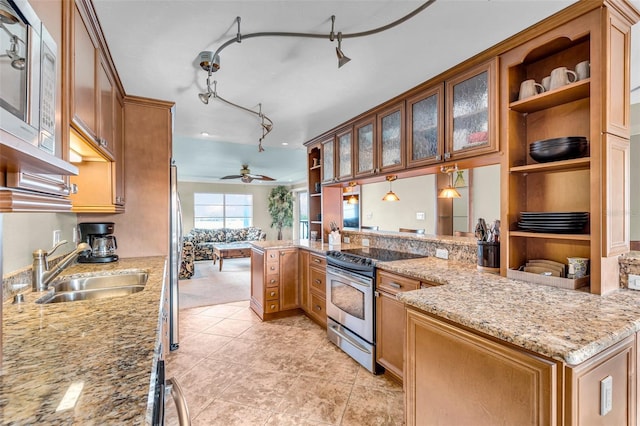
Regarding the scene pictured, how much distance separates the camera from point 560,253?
183cm

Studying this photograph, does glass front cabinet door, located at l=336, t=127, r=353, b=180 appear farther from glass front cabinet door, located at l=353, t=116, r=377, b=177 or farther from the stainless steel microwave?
the stainless steel microwave

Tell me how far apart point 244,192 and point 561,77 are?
972 centimetres

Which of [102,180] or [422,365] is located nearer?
[422,365]

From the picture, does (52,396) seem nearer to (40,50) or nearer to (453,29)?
(40,50)

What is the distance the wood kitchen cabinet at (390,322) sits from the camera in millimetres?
2156

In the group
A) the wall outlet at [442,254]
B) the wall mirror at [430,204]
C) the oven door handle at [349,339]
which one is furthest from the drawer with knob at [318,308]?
→ the wall mirror at [430,204]

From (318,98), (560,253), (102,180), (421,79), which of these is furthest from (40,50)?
(560,253)

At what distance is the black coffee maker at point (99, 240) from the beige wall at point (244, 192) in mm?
7172

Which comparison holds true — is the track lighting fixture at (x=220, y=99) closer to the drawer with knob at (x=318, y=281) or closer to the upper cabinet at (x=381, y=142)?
the upper cabinet at (x=381, y=142)

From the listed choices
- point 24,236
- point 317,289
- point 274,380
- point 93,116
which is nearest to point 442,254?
point 317,289

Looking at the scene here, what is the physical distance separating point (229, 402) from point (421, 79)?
9.17 ft

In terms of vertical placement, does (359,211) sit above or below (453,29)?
below

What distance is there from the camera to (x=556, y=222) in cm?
167

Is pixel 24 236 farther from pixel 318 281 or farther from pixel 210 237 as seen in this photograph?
pixel 210 237
